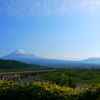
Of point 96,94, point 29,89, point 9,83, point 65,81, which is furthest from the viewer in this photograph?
point 65,81

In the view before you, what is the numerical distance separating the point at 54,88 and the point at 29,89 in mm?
908

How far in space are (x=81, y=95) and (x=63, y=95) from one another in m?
0.63

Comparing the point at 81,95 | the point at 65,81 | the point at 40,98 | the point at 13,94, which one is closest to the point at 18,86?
the point at 13,94

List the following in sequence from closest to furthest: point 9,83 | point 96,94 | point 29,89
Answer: point 96,94, point 29,89, point 9,83

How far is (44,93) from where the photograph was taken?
1105cm

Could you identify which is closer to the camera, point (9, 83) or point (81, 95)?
point (81, 95)

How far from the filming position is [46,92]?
36.4ft

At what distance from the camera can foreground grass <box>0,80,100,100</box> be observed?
10.8 metres

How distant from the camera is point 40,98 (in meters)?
11.0

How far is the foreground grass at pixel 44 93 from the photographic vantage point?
1082 centimetres

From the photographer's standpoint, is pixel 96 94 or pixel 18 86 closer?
pixel 96 94

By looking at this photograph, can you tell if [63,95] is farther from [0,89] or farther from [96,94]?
[0,89]

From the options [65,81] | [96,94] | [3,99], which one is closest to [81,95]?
[96,94]

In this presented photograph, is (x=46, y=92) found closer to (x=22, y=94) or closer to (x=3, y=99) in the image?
(x=22, y=94)
